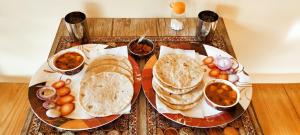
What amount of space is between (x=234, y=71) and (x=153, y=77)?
1.14 ft

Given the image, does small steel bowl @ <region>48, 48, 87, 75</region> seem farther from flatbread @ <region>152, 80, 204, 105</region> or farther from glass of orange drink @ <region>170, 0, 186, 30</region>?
glass of orange drink @ <region>170, 0, 186, 30</region>

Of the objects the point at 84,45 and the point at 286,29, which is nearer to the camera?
the point at 84,45

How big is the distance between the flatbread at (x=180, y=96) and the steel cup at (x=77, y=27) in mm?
450

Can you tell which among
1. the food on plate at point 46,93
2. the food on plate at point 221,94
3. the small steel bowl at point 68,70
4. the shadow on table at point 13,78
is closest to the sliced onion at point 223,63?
the food on plate at point 221,94

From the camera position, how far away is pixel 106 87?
951mm

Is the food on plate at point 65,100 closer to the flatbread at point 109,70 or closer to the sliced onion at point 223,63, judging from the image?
the flatbread at point 109,70

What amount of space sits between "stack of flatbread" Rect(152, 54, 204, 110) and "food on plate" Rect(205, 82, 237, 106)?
1.5 inches

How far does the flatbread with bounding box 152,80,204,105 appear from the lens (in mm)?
915

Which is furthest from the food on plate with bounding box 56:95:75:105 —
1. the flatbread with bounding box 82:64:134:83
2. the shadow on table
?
the shadow on table

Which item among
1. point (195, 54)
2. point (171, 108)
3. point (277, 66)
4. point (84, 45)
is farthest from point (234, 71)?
point (277, 66)

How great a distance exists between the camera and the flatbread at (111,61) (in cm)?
105

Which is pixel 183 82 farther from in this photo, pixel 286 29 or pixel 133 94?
pixel 286 29

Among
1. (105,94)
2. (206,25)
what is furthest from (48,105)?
(206,25)

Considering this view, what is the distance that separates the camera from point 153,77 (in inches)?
38.8
